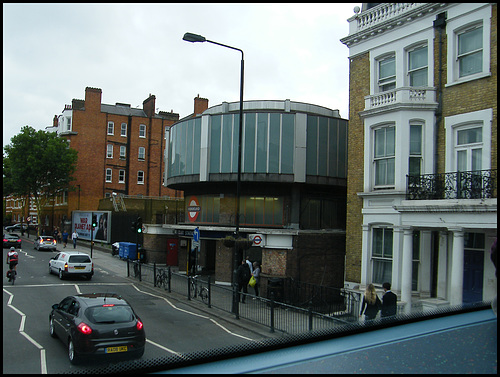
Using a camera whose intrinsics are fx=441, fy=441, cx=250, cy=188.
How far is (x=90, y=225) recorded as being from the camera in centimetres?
4784

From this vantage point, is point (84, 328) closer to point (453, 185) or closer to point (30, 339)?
point (30, 339)

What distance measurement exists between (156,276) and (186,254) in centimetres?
683

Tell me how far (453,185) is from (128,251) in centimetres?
2658

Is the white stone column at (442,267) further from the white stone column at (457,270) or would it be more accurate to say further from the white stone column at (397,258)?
the white stone column at (457,270)

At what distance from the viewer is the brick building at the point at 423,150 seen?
42.6ft

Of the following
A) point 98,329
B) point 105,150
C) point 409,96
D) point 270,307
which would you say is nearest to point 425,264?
point 270,307

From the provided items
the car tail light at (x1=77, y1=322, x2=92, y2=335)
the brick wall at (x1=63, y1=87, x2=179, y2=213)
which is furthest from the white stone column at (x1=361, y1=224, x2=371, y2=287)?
the brick wall at (x1=63, y1=87, x2=179, y2=213)

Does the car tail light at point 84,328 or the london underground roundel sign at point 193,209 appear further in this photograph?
the london underground roundel sign at point 193,209

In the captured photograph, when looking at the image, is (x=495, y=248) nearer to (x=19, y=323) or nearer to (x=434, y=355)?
(x=434, y=355)

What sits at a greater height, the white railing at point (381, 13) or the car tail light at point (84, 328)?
the white railing at point (381, 13)

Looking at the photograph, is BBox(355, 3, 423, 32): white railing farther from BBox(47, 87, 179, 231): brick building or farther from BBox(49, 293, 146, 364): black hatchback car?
BBox(47, 87, 179, 231): brick building

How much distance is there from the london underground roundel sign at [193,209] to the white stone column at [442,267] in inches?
613

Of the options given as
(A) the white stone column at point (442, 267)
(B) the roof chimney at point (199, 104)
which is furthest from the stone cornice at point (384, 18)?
(B) the roof chimney at point (199, 104)

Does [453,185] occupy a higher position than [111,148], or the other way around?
[111,148]
